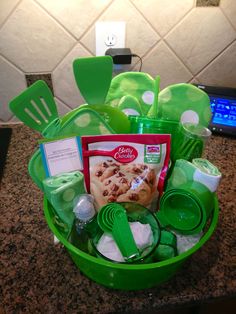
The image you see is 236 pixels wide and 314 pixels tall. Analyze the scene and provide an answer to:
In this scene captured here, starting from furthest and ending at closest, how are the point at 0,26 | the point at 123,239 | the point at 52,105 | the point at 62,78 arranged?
the point at 62,78, the point at 0,26, the point at 52,105, the point at 123,239

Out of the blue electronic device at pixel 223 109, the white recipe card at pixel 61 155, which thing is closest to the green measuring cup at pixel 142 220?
the white recipe card at pixel 61 155

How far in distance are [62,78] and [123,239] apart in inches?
24.7

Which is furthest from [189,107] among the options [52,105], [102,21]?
[102,21]

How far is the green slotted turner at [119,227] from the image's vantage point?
0.37 meters

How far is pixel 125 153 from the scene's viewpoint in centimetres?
→ 46

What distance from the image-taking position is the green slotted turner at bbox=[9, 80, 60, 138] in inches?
18.2

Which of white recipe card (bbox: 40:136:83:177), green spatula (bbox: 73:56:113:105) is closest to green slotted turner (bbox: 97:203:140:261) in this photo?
white recipe card (bbox: 40:136:83:177)

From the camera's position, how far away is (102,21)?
77 centimetres

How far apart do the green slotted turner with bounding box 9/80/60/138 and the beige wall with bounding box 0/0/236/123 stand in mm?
381

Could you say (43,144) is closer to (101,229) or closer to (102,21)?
(101,229)

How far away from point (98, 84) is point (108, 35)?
0.37 m

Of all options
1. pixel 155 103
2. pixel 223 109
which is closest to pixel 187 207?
pixel 155 103

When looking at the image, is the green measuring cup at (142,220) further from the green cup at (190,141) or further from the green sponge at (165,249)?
the green cup at (190,141)

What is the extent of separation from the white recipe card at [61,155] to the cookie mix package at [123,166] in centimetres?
2
